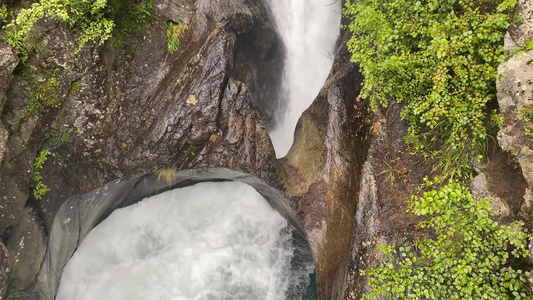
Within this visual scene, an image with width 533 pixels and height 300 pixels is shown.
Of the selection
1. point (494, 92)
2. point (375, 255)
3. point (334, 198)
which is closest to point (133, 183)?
point (334, 198)

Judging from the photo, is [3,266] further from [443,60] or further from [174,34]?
[443,60]

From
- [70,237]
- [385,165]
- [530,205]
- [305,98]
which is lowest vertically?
[70,237]

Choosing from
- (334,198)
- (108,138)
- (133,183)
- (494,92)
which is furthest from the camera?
(133,183)

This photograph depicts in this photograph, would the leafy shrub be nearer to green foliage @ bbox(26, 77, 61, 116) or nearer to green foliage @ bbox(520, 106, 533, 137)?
green foliage @ bbox(26, 77, 61, 116)

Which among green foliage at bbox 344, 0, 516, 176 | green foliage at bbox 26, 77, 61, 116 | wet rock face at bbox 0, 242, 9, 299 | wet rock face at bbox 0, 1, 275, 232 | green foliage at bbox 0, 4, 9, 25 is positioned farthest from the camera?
wet rock face at bbox 0, 1, 275, 232

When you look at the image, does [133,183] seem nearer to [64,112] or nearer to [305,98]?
[64,112]

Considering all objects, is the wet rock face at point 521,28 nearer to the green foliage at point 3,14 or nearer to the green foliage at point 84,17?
the green foliage at point 84,17

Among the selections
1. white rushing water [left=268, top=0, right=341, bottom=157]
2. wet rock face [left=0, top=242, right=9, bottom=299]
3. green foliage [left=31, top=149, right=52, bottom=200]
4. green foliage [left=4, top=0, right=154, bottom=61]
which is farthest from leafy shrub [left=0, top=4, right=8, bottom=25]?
white rushing water [left=268, top=0, right=341, bottom=157]
